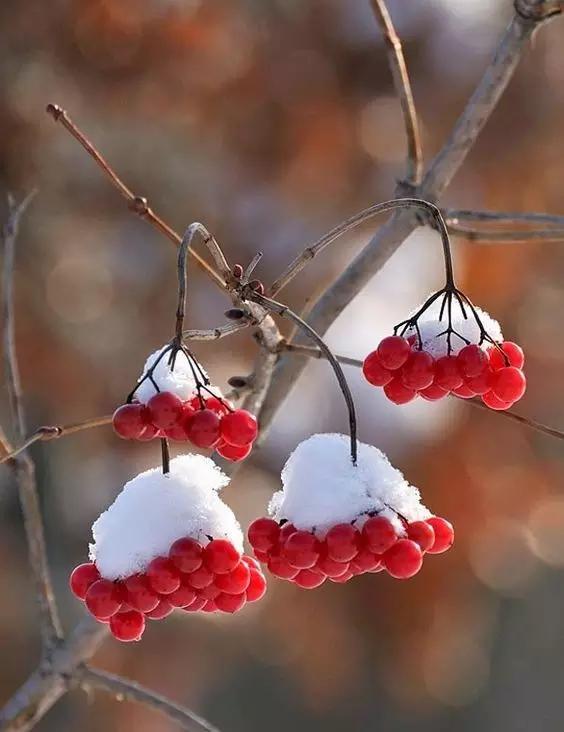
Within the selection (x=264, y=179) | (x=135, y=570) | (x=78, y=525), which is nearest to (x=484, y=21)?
(x=264, y=179)

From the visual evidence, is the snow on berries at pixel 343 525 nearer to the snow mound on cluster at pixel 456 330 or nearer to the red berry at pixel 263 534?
the red berry at pixel 263 534

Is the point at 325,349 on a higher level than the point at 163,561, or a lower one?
higher

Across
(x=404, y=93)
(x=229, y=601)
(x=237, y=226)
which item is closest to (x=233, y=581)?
(x=229, y=601)

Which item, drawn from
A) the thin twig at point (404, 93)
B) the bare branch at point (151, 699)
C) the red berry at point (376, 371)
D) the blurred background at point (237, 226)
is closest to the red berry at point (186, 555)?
the red berry at point (376, 371)

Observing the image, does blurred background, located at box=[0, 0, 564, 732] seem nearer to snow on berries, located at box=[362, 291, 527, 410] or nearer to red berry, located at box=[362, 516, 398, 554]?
snow on berries, located at box=[362, 291, 527, 410]

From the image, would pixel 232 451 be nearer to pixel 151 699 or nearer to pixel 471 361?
pixel 471 361

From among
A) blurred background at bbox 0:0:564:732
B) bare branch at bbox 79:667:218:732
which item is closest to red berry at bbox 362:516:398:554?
bare branch at bbox 79:667:218:732
